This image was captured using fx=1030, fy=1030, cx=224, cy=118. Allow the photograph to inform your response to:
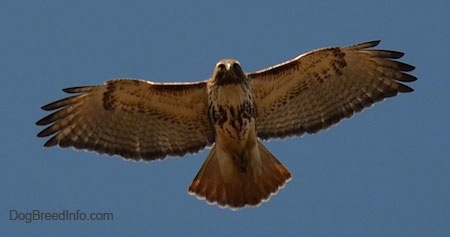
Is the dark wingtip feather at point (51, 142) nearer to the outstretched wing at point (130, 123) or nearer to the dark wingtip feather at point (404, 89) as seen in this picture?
the outstretched wing at point (130, 123)

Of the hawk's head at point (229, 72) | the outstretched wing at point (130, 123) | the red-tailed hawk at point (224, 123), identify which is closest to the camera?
the hawk's head at point (229, 72)

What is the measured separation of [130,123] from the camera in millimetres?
14250

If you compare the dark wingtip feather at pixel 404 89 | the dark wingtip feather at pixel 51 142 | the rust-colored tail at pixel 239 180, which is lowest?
the rust-colored tail at pixel 239 180

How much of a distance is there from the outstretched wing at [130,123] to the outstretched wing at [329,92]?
0.91m

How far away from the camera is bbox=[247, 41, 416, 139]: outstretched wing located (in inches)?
552

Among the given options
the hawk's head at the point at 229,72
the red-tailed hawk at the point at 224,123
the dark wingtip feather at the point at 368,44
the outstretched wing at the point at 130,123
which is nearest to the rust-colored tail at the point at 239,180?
the red-tailed hawk at the point at 224,123

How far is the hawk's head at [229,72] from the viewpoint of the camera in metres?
13.1

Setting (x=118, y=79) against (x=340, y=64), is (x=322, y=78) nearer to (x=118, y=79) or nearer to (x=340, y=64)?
(x=340, y=64)

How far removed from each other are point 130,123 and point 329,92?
9.15ft

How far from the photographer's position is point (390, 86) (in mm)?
14188

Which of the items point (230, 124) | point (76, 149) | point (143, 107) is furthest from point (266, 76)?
point (76, 149)

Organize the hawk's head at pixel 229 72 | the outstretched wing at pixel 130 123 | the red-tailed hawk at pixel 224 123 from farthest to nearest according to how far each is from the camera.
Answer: the outstretched wing at pixel 130 123 < the red-tailed hawk at pixel 224 123 < the hawk's head at pixel 229 72

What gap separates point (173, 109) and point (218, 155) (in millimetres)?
902

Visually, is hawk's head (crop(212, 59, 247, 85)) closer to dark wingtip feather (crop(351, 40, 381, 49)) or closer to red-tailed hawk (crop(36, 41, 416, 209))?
red-tailed hawk (crop(36, 41, 416, 209))
